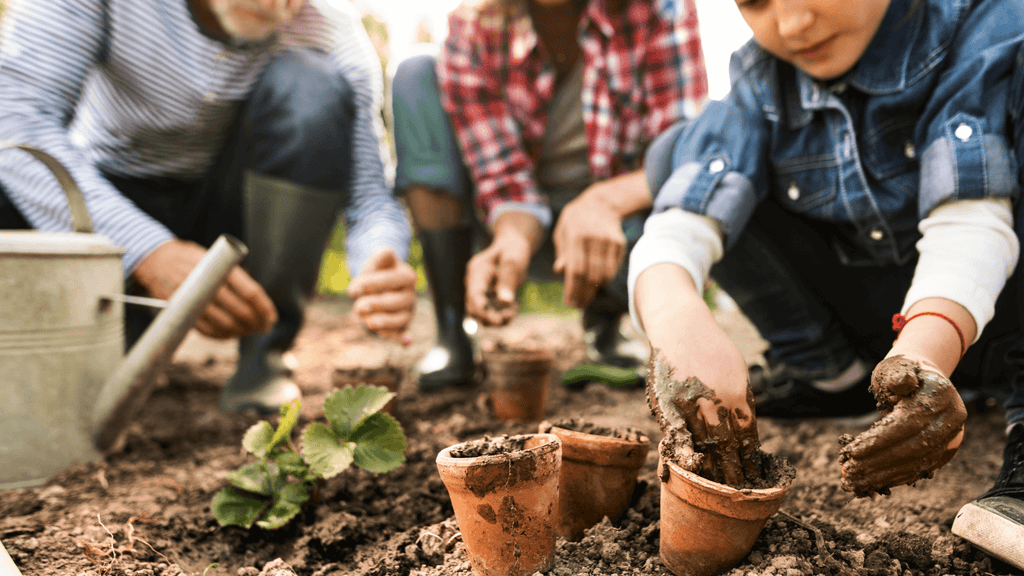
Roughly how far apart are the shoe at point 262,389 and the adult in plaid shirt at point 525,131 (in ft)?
1.48

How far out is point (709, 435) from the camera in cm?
89

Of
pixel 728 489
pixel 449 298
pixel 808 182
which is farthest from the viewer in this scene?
pixel 449 298

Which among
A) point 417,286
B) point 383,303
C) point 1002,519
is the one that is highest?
point 383,303

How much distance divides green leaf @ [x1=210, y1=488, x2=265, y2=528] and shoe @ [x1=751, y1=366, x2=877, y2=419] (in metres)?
1.28

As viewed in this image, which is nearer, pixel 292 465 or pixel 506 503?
pixel 506 503

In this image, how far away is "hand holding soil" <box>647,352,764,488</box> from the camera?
2.88 ft

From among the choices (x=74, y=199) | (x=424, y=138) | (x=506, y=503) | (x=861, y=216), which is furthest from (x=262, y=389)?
(x=861, y=216)

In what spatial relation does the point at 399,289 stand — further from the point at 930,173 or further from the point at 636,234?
the point at 930,173

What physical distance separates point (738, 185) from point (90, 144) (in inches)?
77.0

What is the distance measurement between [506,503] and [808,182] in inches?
39.6

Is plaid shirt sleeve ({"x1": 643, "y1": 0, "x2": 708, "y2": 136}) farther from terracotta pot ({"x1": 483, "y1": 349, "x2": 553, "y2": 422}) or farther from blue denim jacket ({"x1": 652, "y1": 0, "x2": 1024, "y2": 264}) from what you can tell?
terracotta pot ({"x1": 483, "y1": 349, "x2": 553, "y2": 422})

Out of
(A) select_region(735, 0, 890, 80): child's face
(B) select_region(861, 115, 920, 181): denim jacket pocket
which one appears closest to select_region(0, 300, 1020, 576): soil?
(B) select_region(861, 115, 920, 181): denim jacket pocket

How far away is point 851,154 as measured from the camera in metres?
1.28

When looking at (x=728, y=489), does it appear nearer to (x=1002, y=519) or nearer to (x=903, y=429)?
(x=903, y=429)
